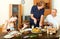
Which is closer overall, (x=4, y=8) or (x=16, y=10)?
(x=16, y=10)

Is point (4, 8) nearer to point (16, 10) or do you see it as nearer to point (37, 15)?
point (16, 10)

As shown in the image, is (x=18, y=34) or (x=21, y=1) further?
(x=21, y=1)

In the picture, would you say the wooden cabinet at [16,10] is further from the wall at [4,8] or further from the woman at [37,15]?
the woman at [37,15]

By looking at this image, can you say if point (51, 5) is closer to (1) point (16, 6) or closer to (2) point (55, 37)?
(1) point (16, 6)

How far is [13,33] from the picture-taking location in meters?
3.40

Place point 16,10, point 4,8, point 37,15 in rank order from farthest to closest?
point 4,8, point 16,10, point 37,15

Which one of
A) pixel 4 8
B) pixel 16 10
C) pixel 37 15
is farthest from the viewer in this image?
pixel 4 8

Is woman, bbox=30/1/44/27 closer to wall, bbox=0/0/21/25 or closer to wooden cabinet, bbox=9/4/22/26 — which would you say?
wooden cabinet, bbox=9/4/22/26

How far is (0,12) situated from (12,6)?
1.39 feet

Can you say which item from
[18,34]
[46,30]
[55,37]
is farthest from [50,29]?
[18,34]

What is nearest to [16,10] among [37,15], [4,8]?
[4,8]

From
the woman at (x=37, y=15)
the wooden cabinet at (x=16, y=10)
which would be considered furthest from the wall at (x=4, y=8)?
the woman at (x=37, y=15)

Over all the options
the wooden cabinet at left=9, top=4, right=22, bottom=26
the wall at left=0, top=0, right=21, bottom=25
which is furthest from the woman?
the wall at left=0, top=0, right=21, bottom=25

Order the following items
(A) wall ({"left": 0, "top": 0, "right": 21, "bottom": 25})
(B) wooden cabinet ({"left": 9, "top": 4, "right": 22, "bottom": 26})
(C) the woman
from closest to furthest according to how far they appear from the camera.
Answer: (C) the woman → (B) wooden cabinet ({"left": 9, "top": 4, "right": 22, "bottom": 26}) → (A) wall ({"left": 0, "top": 0, "right": 21, "bottom": 25})
